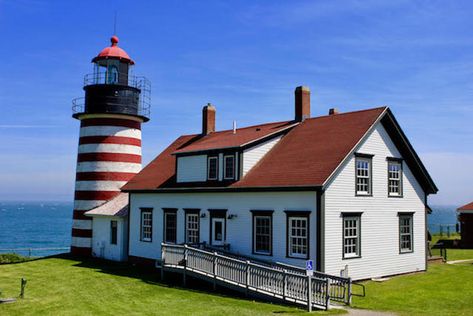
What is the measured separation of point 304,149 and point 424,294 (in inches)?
325

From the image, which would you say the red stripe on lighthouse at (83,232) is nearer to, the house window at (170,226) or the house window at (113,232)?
the house window at (113,232)

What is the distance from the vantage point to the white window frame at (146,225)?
30.3m

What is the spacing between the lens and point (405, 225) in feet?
86.6

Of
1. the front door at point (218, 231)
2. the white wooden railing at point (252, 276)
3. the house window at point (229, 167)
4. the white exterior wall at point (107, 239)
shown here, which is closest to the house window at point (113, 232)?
the white exterior wall at point (107, 239)

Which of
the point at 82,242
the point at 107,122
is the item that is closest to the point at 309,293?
the point at 107,122

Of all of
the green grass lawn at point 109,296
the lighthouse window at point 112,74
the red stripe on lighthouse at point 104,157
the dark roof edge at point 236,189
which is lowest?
the green grass lawn at point 109,296

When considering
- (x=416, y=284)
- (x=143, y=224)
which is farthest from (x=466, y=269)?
(x=143, y=224)

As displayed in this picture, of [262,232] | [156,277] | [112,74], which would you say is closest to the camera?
[262,232]

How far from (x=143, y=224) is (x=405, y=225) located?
562 inches

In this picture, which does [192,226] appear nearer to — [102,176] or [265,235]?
[265,235]

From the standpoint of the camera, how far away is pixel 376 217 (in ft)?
80.2

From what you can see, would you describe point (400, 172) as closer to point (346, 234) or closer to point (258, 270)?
point (346, 234)

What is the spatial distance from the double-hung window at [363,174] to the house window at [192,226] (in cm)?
837

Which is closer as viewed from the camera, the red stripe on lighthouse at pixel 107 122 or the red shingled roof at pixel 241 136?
the red shingled roof at pixel 241 136
